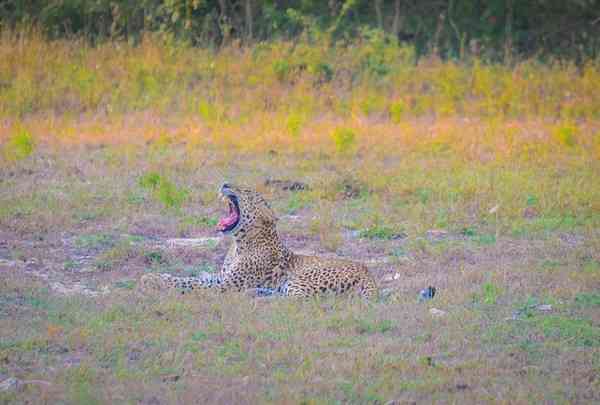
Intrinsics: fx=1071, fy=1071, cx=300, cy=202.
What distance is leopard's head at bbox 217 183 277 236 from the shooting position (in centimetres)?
800

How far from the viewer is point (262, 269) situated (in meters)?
7.83

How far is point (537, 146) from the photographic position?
14.0 meters

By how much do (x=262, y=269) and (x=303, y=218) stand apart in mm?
2438

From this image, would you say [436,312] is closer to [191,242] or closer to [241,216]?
[241,216]

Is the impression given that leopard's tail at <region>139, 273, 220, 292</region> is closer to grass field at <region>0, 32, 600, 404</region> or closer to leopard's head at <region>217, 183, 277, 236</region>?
grass field at <region>0, 32, 600, 404</region>

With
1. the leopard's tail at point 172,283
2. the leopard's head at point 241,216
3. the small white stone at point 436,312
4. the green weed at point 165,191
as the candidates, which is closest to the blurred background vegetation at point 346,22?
the green weed at point 165,191

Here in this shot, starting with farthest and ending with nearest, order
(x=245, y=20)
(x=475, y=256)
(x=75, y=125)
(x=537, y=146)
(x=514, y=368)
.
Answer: (x=245, y=20) < (x=75, y=125) < (x=537, y=146) < (x=475, y=256) < (x=514, y=368)

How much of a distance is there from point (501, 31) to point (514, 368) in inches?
754

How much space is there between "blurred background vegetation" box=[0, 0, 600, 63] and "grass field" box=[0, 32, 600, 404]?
1638 millimetres

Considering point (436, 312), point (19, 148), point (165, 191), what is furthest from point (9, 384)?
point (19, 148)

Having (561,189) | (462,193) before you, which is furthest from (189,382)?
(561,189)

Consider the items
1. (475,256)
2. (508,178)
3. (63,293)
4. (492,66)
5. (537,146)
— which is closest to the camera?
(63,293)

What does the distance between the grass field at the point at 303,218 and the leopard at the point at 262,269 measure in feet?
0.63

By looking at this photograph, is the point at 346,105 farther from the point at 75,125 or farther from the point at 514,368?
the point at 514,368
